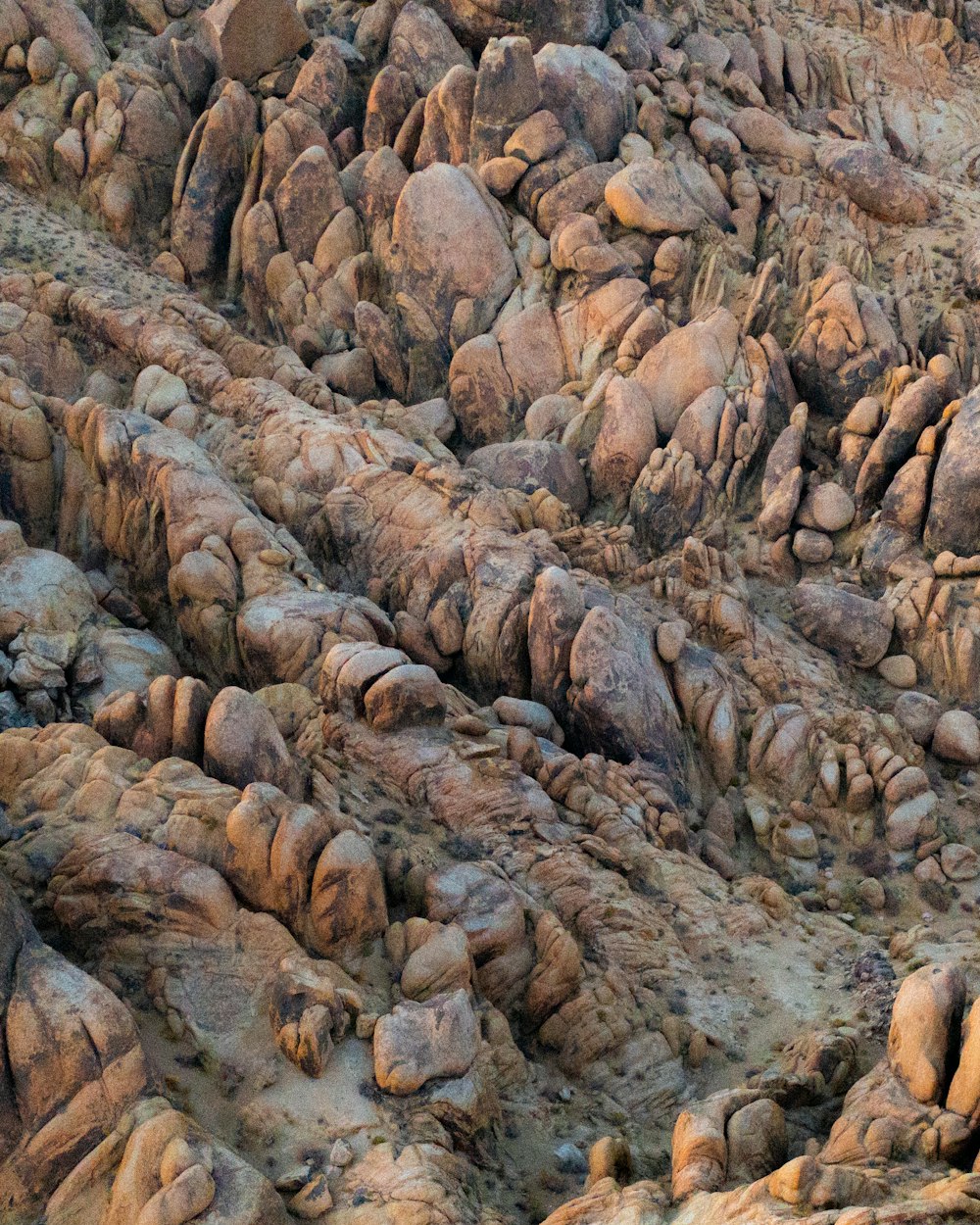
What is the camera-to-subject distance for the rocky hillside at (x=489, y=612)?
14.2 meters

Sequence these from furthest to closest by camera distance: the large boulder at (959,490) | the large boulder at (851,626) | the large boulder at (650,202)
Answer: the large boulder at (650,202) → the large boulder at (959,490) → the large boulder at (851,626)

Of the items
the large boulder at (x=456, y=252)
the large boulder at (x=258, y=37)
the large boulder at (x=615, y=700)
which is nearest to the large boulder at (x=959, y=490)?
the large boulder at (x=615, y=700)

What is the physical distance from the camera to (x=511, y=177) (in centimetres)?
3262

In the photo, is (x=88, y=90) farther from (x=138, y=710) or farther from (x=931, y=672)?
(x=931, y=672)

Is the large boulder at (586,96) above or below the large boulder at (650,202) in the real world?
above

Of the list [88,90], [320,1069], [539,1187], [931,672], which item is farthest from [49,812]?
[88,90]

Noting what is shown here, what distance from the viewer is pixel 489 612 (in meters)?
24.5

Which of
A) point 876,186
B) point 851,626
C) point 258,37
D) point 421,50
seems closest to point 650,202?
point 876,186

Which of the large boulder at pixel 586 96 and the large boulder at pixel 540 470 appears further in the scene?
the large boulder at pixel 586 96

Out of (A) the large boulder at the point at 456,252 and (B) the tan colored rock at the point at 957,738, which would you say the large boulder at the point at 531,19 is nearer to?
(A) the large boulder at the point at 456,252

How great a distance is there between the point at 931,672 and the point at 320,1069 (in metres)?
17.1

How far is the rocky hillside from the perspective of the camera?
1422cm

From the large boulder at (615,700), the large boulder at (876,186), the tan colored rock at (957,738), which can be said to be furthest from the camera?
the large boulder at (876,186)

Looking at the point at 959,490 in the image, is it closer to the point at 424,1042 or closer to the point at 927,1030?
the point at 927,1030
